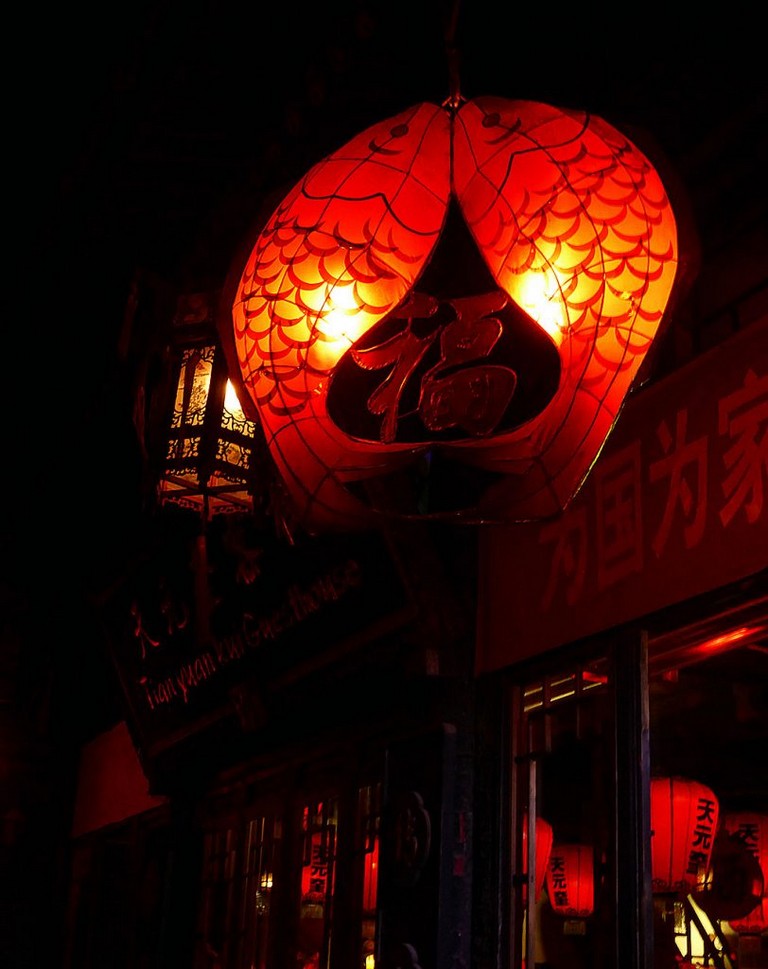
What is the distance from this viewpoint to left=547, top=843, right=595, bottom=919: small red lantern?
12.1 meters

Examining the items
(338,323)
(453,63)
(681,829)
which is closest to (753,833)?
(681,829)

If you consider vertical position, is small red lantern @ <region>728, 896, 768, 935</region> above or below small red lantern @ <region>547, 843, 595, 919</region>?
below

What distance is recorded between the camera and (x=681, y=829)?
33.8 feet

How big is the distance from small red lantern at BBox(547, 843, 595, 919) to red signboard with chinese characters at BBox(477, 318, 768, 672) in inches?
243

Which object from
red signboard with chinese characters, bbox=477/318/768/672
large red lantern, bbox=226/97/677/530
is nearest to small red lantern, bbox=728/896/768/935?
red signboard with chinese characters, bbox=477/318/768/672

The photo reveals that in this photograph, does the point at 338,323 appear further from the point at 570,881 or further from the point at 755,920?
the point at 755,920

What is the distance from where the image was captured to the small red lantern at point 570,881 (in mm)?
12117

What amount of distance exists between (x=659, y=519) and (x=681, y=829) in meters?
5.57

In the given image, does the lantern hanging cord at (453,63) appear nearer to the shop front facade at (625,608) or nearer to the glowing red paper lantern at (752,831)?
the shop front facade at (625,608)

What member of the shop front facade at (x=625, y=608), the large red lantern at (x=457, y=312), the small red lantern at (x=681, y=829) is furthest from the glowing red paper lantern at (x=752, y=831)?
the large red lantern at (x=457, y=312)

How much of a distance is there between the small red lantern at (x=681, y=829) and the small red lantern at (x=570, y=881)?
6.23 feet

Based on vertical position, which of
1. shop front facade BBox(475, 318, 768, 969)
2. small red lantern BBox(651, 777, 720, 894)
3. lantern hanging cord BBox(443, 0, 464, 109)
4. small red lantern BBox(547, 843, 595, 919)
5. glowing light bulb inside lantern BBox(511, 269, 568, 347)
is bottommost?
small red lantern BBox(547, 843, 595, 919)

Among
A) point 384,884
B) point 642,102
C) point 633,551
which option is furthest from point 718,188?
point 384,884

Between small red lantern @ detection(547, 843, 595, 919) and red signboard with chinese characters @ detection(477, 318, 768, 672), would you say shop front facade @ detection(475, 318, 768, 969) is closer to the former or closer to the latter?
red signboard with chinese characters @ detection(477, 318, 768, 672)
